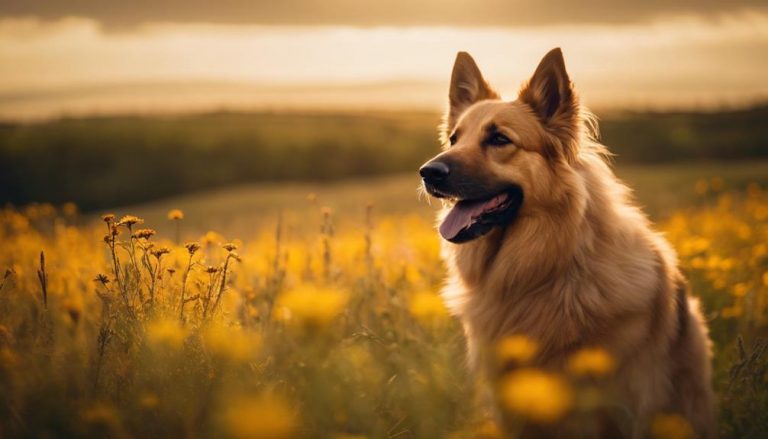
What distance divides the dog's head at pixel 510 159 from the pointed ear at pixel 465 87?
1.54ft

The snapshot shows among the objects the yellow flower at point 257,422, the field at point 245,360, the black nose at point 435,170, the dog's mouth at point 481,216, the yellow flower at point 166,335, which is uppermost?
the black nose at point 435,170

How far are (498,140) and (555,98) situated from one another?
16.7 inches

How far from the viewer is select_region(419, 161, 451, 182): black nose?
10.9 feet

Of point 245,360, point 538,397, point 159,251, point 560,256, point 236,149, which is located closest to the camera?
point 538,397

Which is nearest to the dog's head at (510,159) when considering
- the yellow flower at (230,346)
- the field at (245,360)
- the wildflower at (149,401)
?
the field at (245,360)

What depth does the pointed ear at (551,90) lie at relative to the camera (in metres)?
3.27

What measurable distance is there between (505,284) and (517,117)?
40.5 inches

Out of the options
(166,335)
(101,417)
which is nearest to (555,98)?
(166,335)

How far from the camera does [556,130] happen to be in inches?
132

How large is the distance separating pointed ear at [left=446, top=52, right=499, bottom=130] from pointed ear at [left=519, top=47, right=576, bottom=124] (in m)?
0.48

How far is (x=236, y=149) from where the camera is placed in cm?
4003

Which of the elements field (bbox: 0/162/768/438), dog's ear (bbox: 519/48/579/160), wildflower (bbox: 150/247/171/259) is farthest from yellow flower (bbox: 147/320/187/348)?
dog's ear (bbox: 519/48/579/160)

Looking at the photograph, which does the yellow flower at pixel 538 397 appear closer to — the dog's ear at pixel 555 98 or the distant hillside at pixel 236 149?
the dog's ear at pixel 555 98

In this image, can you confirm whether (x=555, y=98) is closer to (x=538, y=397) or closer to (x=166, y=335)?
(x=538, y=397)
